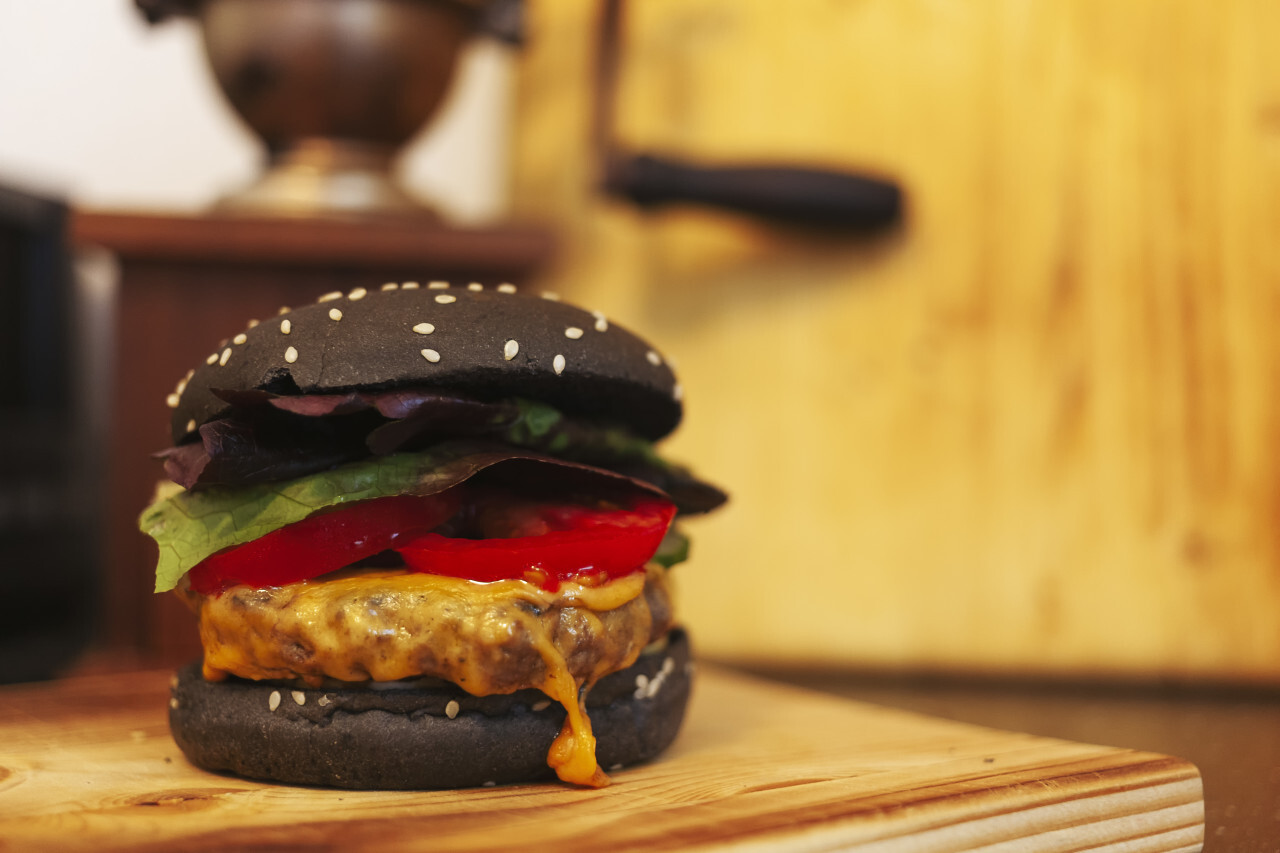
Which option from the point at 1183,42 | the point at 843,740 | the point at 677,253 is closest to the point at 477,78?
the point at 677,253

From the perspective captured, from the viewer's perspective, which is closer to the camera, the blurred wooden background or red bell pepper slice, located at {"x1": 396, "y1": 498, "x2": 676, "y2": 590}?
red bell pepper slice, located at {"x1": 396, "y1": 498, "x2": 676, "y2": 590}

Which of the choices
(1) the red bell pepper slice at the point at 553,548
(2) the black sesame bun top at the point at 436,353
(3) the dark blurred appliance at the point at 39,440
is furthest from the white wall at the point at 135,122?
(1) the red bell pepper slice at the point at 553,548

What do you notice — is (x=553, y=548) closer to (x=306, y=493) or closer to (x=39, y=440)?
(x=306, y=493)

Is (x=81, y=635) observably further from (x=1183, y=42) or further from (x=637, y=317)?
(x=1183, y=42)

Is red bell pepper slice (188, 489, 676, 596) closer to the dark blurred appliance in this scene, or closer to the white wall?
the dark blurred appliance

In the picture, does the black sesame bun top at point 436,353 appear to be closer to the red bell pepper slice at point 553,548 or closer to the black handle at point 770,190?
the red bell pepper slice at point 553,548

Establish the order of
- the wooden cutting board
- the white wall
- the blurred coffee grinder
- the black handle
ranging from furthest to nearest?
the white wall → the black handle → the blurred coffee grinder → the wooden cutting board

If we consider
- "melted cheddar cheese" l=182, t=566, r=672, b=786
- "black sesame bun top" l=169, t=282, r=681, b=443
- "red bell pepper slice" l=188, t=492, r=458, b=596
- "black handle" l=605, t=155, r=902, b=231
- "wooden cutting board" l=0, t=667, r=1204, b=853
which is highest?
"black handle" l=605, t=155, r=902, b=231

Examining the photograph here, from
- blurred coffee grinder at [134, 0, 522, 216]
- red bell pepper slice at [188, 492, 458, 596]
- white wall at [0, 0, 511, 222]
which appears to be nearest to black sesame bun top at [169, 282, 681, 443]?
red bell pepper slice at [188, 492, 458, 596]

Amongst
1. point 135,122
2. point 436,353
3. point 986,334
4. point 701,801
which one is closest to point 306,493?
point 436,353
